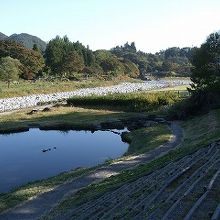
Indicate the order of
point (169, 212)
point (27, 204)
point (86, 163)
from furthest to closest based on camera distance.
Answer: point (86, 163)
point (27, 204)
point (169, 212)

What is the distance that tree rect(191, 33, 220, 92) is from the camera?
56.5 meters

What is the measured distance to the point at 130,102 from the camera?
66.8 m

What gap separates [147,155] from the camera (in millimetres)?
31922

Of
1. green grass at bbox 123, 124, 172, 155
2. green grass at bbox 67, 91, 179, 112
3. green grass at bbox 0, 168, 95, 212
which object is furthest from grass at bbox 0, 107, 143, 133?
green grass at bbox 0, 168, 95, 212

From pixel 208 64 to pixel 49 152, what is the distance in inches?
1042

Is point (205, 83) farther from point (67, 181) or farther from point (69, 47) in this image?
point (69, 47)

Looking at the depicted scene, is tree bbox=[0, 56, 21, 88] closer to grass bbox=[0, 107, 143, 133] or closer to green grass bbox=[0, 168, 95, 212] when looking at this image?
grass bbox=[0, 107, 143, 133]

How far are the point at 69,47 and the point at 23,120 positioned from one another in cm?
8388

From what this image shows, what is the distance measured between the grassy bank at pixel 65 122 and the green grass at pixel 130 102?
180 inches

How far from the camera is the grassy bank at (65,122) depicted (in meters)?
23.2

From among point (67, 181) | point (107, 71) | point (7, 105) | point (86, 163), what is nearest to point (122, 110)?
point (7, 105)

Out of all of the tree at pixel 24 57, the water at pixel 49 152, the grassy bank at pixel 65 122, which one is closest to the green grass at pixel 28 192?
the grassy bank at pixel 65 122

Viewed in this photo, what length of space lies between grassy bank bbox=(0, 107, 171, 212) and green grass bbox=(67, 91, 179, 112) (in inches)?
180

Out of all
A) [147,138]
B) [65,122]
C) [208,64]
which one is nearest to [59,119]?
[65,122]
